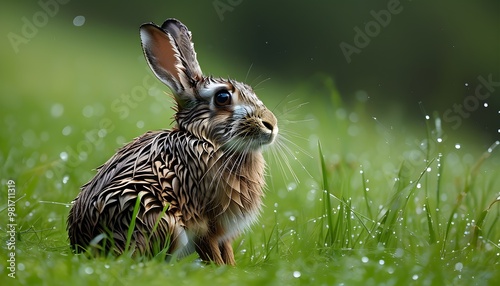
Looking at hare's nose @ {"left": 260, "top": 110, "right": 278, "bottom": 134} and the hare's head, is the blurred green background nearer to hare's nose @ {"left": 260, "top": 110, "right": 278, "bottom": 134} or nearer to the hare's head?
the hare's head

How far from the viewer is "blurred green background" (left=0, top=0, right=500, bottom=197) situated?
8.59m

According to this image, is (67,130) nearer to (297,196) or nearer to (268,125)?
(297,196)

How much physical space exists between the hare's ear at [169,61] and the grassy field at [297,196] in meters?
0.57

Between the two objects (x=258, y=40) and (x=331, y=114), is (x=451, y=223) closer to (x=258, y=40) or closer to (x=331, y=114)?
(x=331, y=114)

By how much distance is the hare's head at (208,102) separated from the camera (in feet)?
15.3

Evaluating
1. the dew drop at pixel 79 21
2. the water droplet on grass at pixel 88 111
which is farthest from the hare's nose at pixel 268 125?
the dew drop at pixel 79 21

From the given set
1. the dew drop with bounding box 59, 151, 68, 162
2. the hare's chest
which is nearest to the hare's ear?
the hare's chest

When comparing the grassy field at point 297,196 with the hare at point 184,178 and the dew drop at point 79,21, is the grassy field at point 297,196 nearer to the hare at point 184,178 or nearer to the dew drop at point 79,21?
the hare at point 184,178

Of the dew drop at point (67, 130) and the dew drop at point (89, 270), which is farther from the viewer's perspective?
the dew drop at point (67, 130)

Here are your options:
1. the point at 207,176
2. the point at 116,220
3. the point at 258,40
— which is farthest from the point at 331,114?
the point at 258,40

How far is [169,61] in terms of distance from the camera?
484 centimetres

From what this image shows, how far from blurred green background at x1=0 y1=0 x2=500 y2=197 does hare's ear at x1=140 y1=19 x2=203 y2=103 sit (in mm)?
3015

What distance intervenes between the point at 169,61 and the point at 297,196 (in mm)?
1973

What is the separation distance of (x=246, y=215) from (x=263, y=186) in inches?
9.6
